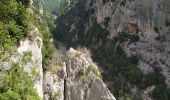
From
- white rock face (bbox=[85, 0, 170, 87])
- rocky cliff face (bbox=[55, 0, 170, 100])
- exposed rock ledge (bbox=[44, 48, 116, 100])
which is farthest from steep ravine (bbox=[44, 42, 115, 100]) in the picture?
white rock face (bbox=[85, 0, 170, 87])

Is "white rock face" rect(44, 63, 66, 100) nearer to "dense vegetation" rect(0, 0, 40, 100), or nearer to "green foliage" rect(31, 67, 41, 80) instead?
"green foliage" rect(31, 67, 41, 80)

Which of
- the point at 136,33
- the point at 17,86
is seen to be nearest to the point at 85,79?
the point at 17,86

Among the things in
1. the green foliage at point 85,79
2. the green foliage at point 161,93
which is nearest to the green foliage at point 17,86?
the green foliage at point 85,79

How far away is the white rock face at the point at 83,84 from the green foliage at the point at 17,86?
12.9 metres

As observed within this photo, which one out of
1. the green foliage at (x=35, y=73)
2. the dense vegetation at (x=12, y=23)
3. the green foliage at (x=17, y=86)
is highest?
the dense vegetation at (x=12, y=23)

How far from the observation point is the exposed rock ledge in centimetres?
5672

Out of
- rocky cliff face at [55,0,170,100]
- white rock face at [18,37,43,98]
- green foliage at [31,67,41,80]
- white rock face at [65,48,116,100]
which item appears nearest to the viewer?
white rock face at [18,37,43,98]

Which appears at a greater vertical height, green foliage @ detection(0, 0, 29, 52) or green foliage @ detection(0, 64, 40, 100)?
green foliage @ detection(0, 0, 29, 52)

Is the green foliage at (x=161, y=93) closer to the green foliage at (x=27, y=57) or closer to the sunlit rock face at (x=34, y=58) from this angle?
the sunlit rock face at (x=34, y=58)

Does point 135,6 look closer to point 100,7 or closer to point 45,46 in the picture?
point 100,7

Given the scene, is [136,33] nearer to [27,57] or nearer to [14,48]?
[27,57]

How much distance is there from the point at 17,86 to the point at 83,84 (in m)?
17.0

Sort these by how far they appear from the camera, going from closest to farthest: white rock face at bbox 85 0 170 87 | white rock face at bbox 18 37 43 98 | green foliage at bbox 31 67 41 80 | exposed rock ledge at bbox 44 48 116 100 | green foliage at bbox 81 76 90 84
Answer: white rock face at bbox 18 37 43 98, green foliage at bbox 31 67 41 80, exposed rock ledge at bbox 44 48 116 100, green foliage at bbox 81 76 90 84, white rock face at bbox 85 0 170 87

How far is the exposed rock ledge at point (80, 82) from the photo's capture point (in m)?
56.7
